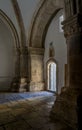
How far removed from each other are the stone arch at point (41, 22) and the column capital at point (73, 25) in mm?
2550

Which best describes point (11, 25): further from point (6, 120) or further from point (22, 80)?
point (6, 120)

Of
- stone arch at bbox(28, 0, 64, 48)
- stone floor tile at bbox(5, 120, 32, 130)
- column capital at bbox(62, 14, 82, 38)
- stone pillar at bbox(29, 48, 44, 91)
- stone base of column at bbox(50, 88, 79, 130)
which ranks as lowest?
stone floor tile at bbox(5, 120, 32, 130)

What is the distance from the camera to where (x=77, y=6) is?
3.58 meters

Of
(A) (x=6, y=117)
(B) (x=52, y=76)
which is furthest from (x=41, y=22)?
(A) (x=6, y=117)

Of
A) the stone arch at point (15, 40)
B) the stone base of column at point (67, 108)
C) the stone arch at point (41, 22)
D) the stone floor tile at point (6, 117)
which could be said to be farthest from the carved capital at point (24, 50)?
the stone base of column at point (67, 108)

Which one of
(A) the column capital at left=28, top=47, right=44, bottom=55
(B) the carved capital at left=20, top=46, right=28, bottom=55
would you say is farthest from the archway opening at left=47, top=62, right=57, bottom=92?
(B) the carved capital at left=20, top=46, right=28, bottom=55

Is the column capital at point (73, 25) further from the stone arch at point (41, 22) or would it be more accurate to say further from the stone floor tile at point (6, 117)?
the stone arch at point (41, 22)

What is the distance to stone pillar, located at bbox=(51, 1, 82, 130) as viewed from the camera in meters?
3.23

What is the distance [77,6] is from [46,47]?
4.58m

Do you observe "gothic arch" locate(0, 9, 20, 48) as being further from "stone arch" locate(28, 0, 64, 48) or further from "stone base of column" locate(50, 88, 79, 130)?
"stone base of column" locate(50, 88, 79, 130)

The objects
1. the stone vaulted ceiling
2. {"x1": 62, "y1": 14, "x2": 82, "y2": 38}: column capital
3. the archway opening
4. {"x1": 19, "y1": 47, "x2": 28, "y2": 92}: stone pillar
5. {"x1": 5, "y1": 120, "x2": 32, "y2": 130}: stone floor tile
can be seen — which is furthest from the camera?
{"x1": 19, "y1": 47, "x2": 28, "y2": 92}: stone pillar

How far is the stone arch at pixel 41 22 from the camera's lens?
6336 mm

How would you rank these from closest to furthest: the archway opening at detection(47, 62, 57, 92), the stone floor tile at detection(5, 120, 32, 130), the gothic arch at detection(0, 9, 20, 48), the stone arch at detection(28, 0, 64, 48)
→ the stone floor tile at detection(5, 120, 32, 130)
the stone arch at detection(28, 0, 64, 48)
the archway opening at detection(47, 62, 57, 92)
the gothic arch at detection(0, 9, 20, 48)

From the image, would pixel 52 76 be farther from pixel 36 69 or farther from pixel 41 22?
pixel 41 22
